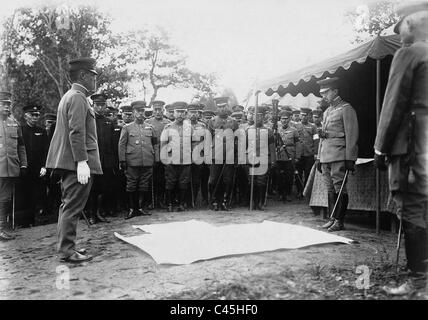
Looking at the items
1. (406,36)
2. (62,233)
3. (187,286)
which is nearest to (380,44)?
(406,36)

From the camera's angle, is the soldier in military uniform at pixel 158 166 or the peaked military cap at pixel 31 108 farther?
the soldier in military uniform at pixel 158 166

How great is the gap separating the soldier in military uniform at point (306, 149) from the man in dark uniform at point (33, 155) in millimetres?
5975

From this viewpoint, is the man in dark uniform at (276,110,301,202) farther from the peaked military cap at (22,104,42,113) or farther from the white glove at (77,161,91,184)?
the white glove at (77,161,91,184)

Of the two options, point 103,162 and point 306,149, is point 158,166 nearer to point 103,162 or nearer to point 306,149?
point 103,162

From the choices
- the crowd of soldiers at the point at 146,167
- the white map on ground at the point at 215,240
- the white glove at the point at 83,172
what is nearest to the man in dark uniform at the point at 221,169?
the crowd of soldiers at the point at 146,167

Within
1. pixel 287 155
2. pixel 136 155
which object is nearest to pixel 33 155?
pixel 136 155

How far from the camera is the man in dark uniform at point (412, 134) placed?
2.91 m

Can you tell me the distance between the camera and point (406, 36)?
308 cm

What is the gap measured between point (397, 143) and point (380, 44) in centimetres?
254

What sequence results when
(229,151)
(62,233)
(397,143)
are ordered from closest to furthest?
(397,143), (62,233), (229,151)

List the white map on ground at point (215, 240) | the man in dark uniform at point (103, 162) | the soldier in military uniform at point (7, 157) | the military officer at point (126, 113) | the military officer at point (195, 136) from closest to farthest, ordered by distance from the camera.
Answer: the white map on ground at point (215, 240) → the soldier in military uniform at point (7, 157) → the man in dark uniform at point (103, 162) → the military officer at point (195, 136) → the military officer at point (126, 113)

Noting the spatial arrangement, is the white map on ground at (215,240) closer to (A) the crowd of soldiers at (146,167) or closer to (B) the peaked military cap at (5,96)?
(A) the crowd of soldiers at (146,167)

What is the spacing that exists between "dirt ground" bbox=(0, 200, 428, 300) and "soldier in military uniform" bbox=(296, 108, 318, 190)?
4891 millimetres
